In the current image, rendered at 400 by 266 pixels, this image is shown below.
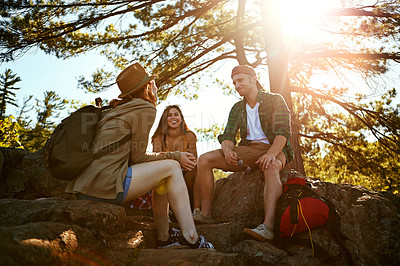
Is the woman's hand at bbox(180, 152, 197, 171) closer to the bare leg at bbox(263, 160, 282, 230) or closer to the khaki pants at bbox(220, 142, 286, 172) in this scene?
the bare leg at bbox(263, 160, 282, 230)

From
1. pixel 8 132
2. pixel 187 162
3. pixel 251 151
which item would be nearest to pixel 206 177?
pixel 251 151

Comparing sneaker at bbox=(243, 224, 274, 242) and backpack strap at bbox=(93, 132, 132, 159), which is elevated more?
backpack strap at bbox=(93, 132, 132, 159)

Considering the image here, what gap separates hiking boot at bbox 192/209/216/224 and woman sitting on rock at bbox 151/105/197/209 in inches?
48.7

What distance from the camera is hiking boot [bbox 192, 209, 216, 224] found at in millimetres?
3676

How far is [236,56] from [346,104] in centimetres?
281

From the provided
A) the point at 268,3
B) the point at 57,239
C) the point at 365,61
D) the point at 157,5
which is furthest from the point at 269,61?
the point at 57,239

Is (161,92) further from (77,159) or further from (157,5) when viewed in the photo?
(77,159)

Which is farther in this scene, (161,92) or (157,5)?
(161,92)

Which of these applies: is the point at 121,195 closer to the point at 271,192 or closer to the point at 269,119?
the point at 271,192

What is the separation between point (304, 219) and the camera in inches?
119

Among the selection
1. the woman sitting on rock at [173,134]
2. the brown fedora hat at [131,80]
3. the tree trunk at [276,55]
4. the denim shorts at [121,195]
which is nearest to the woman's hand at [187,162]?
the denim shorts at [121,195]

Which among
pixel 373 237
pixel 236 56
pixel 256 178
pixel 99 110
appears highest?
pixel 236 56

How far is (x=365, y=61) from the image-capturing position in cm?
667

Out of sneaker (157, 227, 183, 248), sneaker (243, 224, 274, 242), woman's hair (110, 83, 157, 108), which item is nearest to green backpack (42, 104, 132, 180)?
woman's hair (110, 83, 157, 108)
